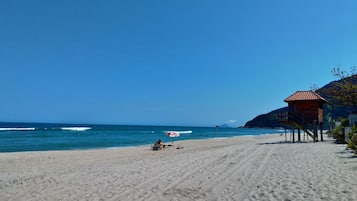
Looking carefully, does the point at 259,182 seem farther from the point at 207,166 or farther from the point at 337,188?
the point at 207,166

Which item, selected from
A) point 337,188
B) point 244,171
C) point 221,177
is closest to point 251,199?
point 337,188

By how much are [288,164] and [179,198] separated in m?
5.74

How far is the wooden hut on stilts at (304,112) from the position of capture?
24188 millimetres

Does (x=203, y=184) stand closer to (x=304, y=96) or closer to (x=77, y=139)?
(x=304, y=96)

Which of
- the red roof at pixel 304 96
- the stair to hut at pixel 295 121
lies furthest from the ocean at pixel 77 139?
the red roof at pixel 304 96

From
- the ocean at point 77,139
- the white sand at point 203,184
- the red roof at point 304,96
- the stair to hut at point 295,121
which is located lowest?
the ocean at point 77,139

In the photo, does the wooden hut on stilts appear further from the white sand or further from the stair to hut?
the white sand

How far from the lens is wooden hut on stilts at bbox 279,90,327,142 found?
24.2 meters

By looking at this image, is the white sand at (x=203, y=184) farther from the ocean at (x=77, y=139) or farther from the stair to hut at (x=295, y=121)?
the ocean at (x=77, y=139)

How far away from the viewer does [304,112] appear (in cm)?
2466

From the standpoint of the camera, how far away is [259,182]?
25.6 feet

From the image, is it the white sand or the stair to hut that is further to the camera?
the stair to hut

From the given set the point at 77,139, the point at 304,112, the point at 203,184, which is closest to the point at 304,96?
the point at 304,112

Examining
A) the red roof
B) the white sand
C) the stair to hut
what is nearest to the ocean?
the stair to hut
